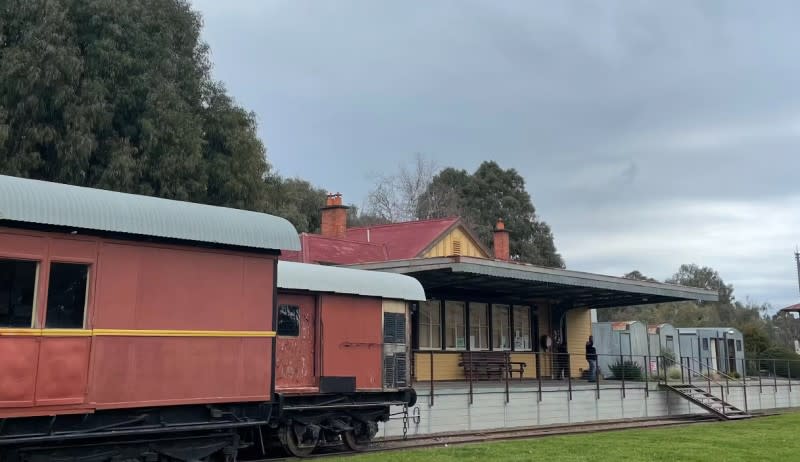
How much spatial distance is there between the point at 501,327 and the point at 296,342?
41.4 ft

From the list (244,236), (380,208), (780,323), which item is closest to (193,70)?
(244,236)

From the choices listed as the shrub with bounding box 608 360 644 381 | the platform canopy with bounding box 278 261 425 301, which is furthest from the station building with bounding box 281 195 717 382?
the platform canopy with bounding box 278 261 425 301

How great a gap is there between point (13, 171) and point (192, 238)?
11675mm

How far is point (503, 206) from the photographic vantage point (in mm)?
58531

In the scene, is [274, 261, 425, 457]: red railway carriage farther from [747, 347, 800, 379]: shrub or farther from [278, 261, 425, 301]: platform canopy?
[747, 347, 800, 379]: shrub

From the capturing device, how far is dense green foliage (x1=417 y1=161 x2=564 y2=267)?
185 feet

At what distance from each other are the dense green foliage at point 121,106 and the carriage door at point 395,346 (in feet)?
31.0

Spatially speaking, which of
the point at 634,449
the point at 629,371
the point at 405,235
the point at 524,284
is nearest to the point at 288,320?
the point at 634,449

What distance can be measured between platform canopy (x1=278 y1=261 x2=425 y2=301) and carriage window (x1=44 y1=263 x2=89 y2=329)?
143 inches

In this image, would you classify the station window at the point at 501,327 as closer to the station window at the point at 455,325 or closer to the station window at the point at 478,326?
the station window at the point at 478,326

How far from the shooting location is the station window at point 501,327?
23.6 metres

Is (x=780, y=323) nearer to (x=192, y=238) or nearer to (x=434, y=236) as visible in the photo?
(x=434, y=236)

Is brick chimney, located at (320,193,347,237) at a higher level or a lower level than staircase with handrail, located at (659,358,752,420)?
higher

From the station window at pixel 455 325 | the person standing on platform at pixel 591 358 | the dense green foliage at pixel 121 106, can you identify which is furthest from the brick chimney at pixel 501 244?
the dense green foliage at pixel 121 106
